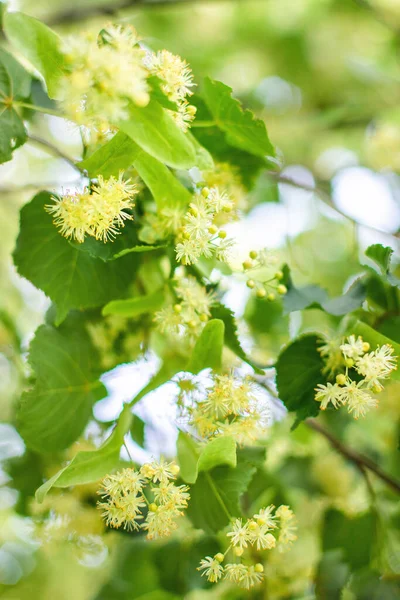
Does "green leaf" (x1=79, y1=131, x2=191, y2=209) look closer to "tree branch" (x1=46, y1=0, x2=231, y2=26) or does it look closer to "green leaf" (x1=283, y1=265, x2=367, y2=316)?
"green leaf" (x1=283, y1=265, x2=367, y2=316)

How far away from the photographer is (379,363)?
707 millimetres

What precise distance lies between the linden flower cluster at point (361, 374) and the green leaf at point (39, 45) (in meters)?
0.49

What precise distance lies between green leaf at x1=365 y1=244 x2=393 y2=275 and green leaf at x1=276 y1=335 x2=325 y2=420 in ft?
0.46

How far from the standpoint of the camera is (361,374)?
0.76 metres

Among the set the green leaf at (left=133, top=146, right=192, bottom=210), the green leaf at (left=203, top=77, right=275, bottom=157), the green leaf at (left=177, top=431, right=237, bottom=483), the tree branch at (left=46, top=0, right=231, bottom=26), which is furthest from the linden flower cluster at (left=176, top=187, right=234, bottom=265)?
the tree branch at (left=46, top=0, right=231, bottom=26)

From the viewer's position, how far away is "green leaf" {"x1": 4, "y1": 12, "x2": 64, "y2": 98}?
2.07ft

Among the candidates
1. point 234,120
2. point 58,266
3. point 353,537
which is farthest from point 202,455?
point 353,537

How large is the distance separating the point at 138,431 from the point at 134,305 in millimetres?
331

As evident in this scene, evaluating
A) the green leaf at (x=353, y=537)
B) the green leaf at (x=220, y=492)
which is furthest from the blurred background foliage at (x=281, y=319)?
the green leaf at (x=220, y=492)

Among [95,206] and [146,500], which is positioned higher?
[95,206]

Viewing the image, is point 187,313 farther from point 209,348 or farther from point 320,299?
point 320,299

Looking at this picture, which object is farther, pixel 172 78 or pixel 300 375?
pixel 300 375

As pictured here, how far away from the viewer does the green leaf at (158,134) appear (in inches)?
24.2

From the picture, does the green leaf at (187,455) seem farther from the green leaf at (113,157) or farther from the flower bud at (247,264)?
the green leaf at (113,157)
